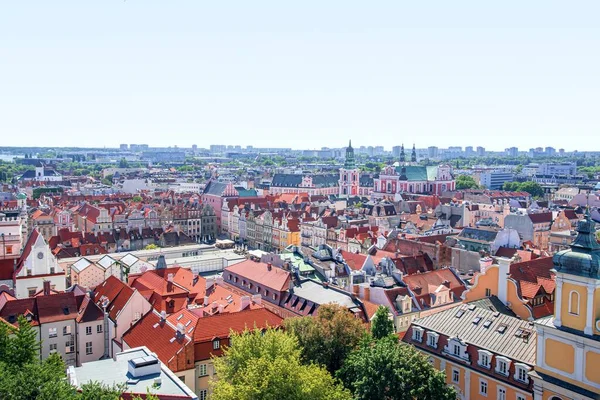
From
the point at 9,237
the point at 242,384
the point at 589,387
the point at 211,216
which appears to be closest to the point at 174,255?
the point at 9,237

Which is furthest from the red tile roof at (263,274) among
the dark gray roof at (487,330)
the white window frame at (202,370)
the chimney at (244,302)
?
the dark gray roof at (487,330)

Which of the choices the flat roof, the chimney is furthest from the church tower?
the chimney

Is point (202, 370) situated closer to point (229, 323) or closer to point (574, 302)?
point (229, 323)

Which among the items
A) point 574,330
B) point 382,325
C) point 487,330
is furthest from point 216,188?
point 574,330

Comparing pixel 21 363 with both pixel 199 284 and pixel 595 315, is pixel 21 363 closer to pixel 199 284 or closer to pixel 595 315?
pixel 199 284

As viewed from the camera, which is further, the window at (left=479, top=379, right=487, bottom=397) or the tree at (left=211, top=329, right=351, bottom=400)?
the window at (left=479, top=379, right=487, bottom=397)

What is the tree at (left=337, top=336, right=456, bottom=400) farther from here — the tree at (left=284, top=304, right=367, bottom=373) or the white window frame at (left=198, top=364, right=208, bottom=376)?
the white window frame at (left=198, top=364, right=208, bottom=376)
